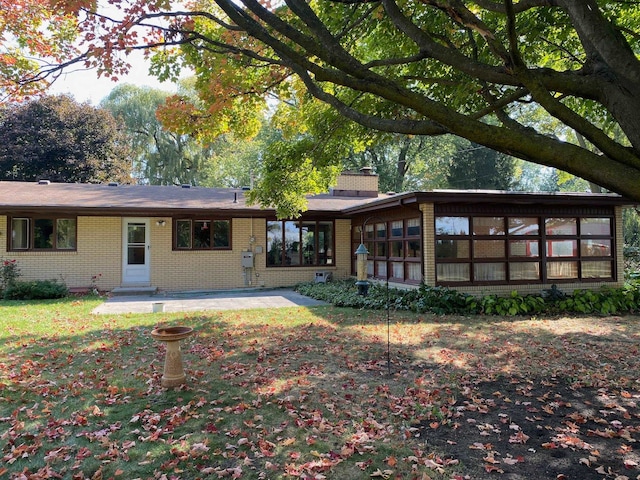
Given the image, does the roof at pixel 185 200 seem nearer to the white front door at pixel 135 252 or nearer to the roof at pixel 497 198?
Answer: the roof at pixel 497 198

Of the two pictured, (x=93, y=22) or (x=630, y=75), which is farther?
(x=93, y=22)

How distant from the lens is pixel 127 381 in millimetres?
5129

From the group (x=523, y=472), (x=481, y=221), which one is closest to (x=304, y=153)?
(x=481, y=221)

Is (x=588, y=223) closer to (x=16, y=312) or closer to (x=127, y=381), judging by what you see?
(x=127, y=381)

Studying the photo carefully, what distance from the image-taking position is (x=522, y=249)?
1192cm

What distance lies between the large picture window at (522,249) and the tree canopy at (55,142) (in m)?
21.8

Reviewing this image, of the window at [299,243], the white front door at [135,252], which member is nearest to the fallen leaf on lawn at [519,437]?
the window at [299,243]

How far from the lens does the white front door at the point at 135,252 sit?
14.3m

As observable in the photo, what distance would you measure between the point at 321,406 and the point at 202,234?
38.0ft

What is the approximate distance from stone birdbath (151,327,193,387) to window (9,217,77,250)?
10.9 metres

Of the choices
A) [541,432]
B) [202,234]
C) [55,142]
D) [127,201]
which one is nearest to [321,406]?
[541,432]

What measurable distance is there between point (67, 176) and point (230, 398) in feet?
81.5

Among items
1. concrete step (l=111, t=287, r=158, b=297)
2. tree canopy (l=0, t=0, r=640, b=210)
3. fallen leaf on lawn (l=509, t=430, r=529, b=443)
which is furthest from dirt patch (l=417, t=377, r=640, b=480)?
concrete step (l=111, t=287, r=158, b=297)

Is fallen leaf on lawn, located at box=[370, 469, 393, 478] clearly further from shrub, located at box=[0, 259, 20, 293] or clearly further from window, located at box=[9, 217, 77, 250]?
window, located at box=[9, 217, 77, 250]
